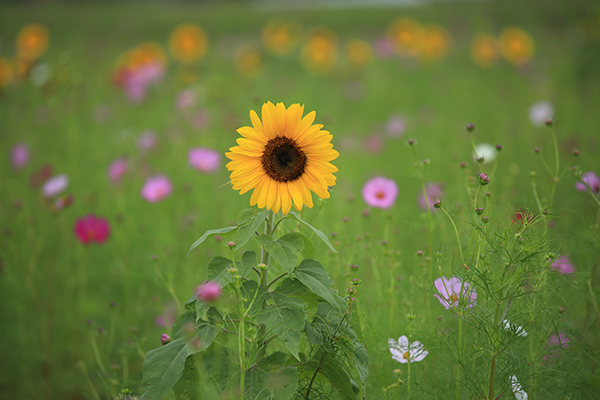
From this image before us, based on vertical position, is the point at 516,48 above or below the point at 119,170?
above

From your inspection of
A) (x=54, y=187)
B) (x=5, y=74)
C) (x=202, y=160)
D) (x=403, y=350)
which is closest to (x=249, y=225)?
(x=403, y=350)

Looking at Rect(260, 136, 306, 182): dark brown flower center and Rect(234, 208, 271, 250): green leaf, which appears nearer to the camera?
Rect(234, 208, 271, 250): green leaf

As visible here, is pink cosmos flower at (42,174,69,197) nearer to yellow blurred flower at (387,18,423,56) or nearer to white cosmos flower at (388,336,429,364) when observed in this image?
white cosmos flower at (388,336,429,364)

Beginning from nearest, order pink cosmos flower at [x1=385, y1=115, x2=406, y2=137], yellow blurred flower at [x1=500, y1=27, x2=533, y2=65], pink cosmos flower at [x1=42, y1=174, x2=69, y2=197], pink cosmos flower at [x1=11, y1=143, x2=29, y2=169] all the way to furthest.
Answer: pink cosmos flower at [x1=42, y1=174, x2=69, y2=197] → pink cosmos flower at [x1=11, y1=143, x2=29, y2=169] → pink cosmos flower at [x1=385, y1=115, x2=406, y2=137] → yellow blurred flower at [x1=500, y1=27, x2=533, y2=65]

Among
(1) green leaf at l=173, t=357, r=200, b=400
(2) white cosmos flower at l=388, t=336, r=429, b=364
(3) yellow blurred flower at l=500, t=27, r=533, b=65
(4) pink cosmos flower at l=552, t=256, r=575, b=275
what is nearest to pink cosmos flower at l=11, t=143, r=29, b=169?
(1) green leaf at l=173, t=357, r=200, b=400

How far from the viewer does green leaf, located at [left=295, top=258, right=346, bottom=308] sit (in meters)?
0.80

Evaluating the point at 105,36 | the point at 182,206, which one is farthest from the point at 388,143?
the point at 105,36

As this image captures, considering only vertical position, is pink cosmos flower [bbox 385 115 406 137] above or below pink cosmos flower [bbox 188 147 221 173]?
above

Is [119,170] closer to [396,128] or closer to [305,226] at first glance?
[305,226]

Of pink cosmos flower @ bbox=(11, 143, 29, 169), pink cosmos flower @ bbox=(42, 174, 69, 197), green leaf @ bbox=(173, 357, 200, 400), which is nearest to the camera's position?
green leaf @ bbox=(173, 357, 200, 400)

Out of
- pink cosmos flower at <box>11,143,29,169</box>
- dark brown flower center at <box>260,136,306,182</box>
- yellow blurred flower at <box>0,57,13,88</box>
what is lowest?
dark brown flower center at <box>260,136,306,182</box>

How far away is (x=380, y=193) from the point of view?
176cm

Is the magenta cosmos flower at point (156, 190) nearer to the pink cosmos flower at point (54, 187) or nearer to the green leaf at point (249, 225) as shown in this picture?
the pink cosmos flower at point (54, 187)

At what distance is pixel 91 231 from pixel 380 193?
1213mm
